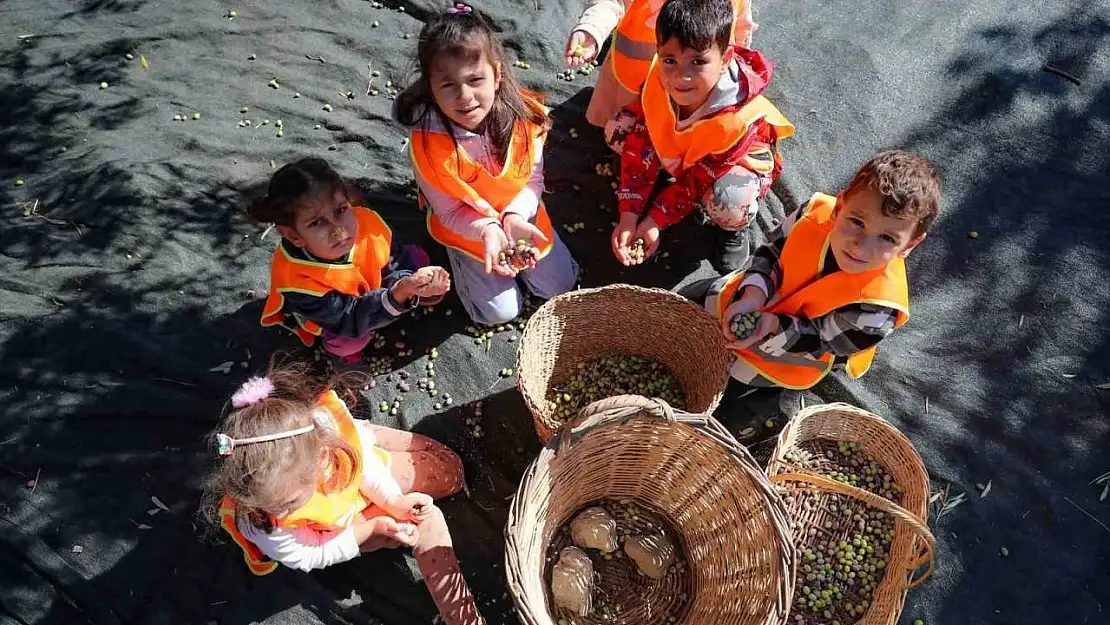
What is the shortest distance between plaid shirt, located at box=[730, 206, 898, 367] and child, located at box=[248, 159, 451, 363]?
1.40m

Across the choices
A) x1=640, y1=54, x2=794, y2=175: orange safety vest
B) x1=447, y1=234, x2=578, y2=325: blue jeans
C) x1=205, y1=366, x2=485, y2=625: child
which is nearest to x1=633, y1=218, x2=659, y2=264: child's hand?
x1=640, y1=54, x2=794, y2=175: orange safety vest

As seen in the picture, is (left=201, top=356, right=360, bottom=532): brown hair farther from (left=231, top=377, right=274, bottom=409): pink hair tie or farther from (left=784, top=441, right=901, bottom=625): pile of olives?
(left=784, top=441, right=901, bottom=625): pile of olives

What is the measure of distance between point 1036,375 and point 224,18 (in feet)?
16.8

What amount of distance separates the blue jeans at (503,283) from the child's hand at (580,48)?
2.99 feet

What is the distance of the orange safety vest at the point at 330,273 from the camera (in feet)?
10.3

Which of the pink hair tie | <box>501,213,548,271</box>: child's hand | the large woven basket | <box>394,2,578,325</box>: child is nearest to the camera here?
the pink hair tie

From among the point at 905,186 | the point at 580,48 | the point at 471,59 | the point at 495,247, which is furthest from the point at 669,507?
the point at 580,48

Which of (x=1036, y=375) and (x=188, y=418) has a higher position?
(x=1036, y=375)

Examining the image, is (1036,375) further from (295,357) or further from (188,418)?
(188,418)

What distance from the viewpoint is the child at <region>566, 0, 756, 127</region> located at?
348cm

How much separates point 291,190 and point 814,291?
214 cm

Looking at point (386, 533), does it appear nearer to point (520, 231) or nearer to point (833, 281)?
point (520, 231)

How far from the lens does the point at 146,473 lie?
3430 mm

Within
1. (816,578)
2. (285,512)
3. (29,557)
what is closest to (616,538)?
(816,578)
